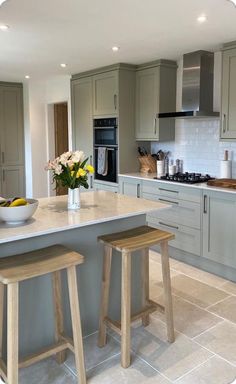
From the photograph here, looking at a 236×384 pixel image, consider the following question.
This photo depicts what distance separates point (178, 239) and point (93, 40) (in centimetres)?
224

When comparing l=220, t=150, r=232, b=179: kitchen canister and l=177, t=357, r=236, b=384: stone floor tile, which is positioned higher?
l=220, t=150, r=232, b=179: kitchen canister

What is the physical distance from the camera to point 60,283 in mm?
2225

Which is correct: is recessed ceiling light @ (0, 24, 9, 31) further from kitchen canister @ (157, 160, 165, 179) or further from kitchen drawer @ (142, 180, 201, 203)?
kitchen canister @ (157, 160, 165, 179)

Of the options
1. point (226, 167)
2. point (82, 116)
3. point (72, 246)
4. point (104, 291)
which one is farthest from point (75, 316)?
point (82, 116)

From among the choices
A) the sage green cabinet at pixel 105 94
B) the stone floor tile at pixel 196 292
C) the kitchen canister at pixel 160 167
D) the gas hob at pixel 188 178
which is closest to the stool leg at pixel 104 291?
the stone floor tile at pixel 196 292

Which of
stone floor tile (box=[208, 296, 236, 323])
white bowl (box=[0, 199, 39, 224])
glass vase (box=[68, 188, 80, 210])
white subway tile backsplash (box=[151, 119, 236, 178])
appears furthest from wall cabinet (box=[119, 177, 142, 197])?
white bowl (box=[0, 199, 39, 224])

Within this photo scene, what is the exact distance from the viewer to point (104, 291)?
7.59ft

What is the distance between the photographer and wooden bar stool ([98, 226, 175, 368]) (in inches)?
82.2

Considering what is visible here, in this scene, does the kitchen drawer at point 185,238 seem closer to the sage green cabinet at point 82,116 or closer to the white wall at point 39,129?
the sage green cabinet at point 82,116

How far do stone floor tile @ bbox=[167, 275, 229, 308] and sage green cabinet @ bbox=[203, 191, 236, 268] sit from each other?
33 cm

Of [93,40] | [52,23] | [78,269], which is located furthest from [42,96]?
[78,269]

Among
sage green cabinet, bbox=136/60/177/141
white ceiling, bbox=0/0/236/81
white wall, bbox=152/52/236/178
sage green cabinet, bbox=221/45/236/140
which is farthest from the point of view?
sage green cabinet, bbox=136/60/177/141

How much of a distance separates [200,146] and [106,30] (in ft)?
5.91

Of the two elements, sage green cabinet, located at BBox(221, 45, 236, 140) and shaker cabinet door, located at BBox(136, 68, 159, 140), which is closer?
sage green cabinet, located at BBox(221, 45, 236, 140)
